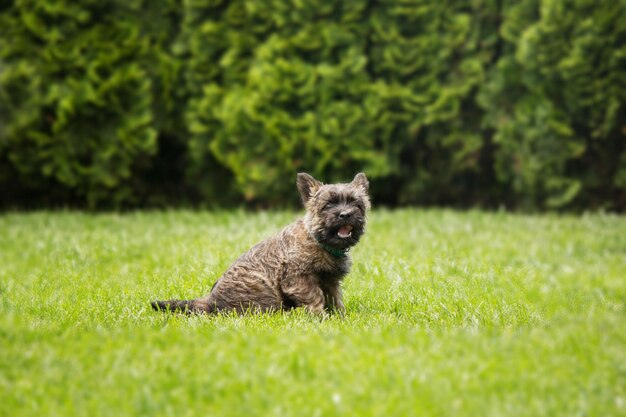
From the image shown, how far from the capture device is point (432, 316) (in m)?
Result: 6.03

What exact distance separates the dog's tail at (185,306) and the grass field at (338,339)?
0.30 feet

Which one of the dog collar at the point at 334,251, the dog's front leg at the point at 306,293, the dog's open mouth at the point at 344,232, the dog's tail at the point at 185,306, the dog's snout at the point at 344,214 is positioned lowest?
the dog's tail at the point at 185,306

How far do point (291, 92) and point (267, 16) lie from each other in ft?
4.98

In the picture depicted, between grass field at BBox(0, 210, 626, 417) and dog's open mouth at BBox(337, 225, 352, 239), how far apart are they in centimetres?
65

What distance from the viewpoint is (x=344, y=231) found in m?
5.99

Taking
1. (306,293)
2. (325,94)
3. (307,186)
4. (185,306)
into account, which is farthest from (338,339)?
(325,94)

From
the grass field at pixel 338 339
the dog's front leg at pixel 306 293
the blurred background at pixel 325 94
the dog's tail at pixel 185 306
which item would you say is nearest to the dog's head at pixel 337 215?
the dog's front leg at pixel 306 293

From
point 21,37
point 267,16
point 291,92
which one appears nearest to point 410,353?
point 291,92

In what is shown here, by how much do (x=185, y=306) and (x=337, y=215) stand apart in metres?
1.38

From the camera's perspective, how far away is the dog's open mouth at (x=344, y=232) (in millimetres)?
5973

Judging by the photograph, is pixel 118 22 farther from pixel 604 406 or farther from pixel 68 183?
pixel 604 406

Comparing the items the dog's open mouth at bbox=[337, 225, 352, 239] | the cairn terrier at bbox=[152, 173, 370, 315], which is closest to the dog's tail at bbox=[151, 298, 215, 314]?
the cairn terrier at bbox=[152, 173, 370, 315]

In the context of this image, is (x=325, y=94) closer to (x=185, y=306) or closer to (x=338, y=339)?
(x=185, y=306)

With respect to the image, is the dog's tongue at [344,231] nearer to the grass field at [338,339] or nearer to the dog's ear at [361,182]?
the dog's ear at [361,182]
